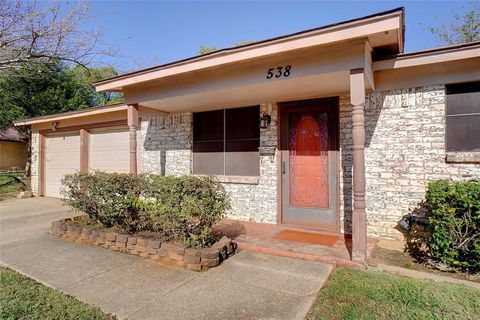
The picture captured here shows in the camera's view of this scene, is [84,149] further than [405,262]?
Yes

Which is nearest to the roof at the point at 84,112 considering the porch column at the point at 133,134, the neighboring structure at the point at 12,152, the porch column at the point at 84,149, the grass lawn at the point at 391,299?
the porch column at the point at 84,149

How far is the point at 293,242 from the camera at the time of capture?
4445mm

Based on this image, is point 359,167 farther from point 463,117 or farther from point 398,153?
point 463,117

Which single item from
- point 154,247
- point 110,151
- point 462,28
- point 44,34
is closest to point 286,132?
point 154,247

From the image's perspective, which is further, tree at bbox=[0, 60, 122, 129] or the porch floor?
tree at bbox=[0, 60, 122, 129]

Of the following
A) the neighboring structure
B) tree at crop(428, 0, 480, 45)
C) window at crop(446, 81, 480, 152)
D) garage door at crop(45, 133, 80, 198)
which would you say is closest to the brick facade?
window at crop(446, 81, 480, 152)

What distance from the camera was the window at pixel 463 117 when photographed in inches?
157

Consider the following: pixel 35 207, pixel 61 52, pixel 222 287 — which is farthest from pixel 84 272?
pixel 61 52

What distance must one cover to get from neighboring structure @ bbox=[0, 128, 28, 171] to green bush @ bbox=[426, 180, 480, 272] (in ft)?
90.9

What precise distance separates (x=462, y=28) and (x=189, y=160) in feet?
47.2

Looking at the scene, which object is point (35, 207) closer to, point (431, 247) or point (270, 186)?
point (270, 186)

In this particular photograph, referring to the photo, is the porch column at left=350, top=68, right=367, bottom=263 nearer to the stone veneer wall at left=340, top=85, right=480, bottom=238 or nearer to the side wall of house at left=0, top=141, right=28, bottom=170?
the stone veneer wall at left=340, top=85, right=480, bottom=238

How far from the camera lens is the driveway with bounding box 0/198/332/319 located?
103 inches

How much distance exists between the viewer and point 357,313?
98.7 inches
